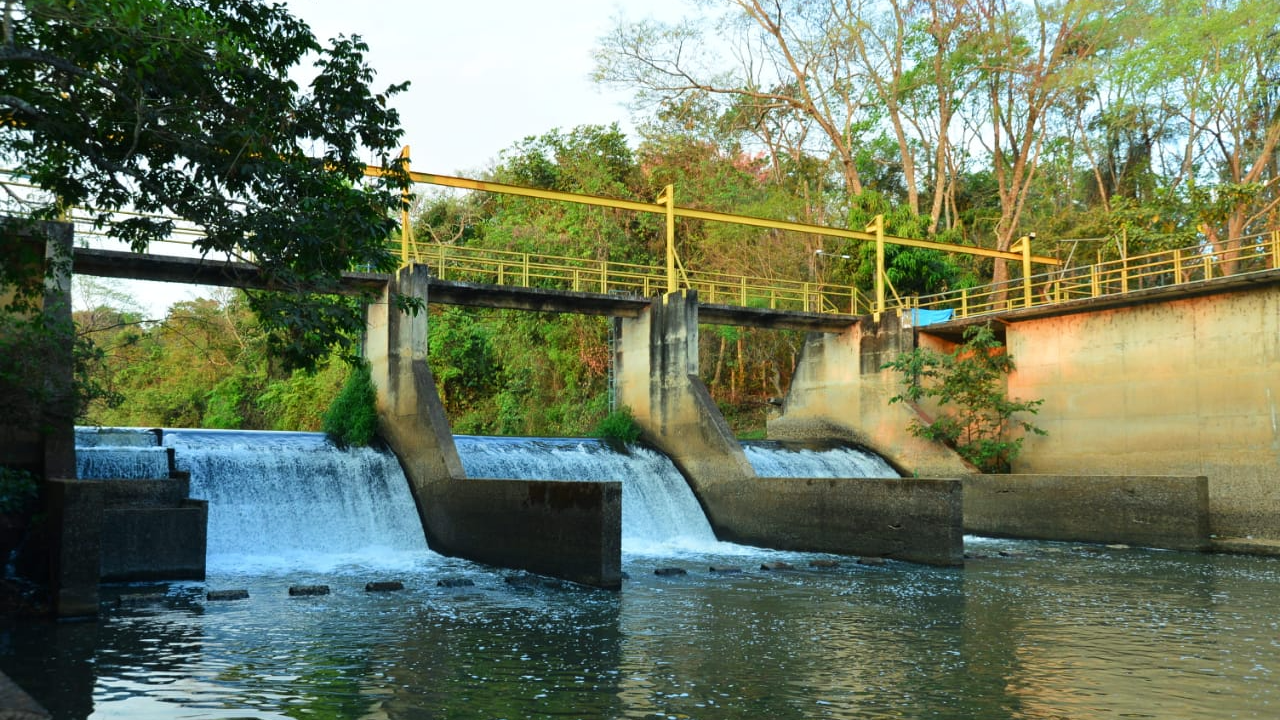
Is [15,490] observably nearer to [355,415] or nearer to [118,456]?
[118,456]

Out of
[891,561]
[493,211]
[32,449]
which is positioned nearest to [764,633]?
[891,561]

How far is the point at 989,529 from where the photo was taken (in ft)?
68.2

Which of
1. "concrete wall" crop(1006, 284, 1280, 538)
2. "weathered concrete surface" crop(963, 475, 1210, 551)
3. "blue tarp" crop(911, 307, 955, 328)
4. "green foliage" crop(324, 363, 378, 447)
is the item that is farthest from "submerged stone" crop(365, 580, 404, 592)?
"blue tarp" crop(911, 307, 955, 328)

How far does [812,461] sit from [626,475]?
5.11 meters

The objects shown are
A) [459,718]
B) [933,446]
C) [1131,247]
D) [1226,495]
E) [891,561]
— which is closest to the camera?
[459,718]

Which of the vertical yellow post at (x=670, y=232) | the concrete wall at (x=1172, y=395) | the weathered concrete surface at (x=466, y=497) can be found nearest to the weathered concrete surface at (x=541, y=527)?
the weathered concrete surface at (x=466, y=497)

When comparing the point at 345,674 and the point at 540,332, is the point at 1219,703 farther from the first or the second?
the point at 540,332

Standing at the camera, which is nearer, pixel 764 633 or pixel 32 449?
pixel 764 633

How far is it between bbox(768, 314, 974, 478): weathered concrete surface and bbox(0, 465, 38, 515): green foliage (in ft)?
58.4

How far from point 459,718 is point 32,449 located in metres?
10.1

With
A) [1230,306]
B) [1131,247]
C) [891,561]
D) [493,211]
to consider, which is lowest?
[891,561]

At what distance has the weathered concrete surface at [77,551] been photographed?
1030 centimetres

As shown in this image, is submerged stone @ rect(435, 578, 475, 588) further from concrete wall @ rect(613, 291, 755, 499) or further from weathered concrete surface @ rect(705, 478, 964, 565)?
concrete wall @ rect(613, 291, 755, 499)

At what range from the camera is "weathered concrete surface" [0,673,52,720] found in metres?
3.94
